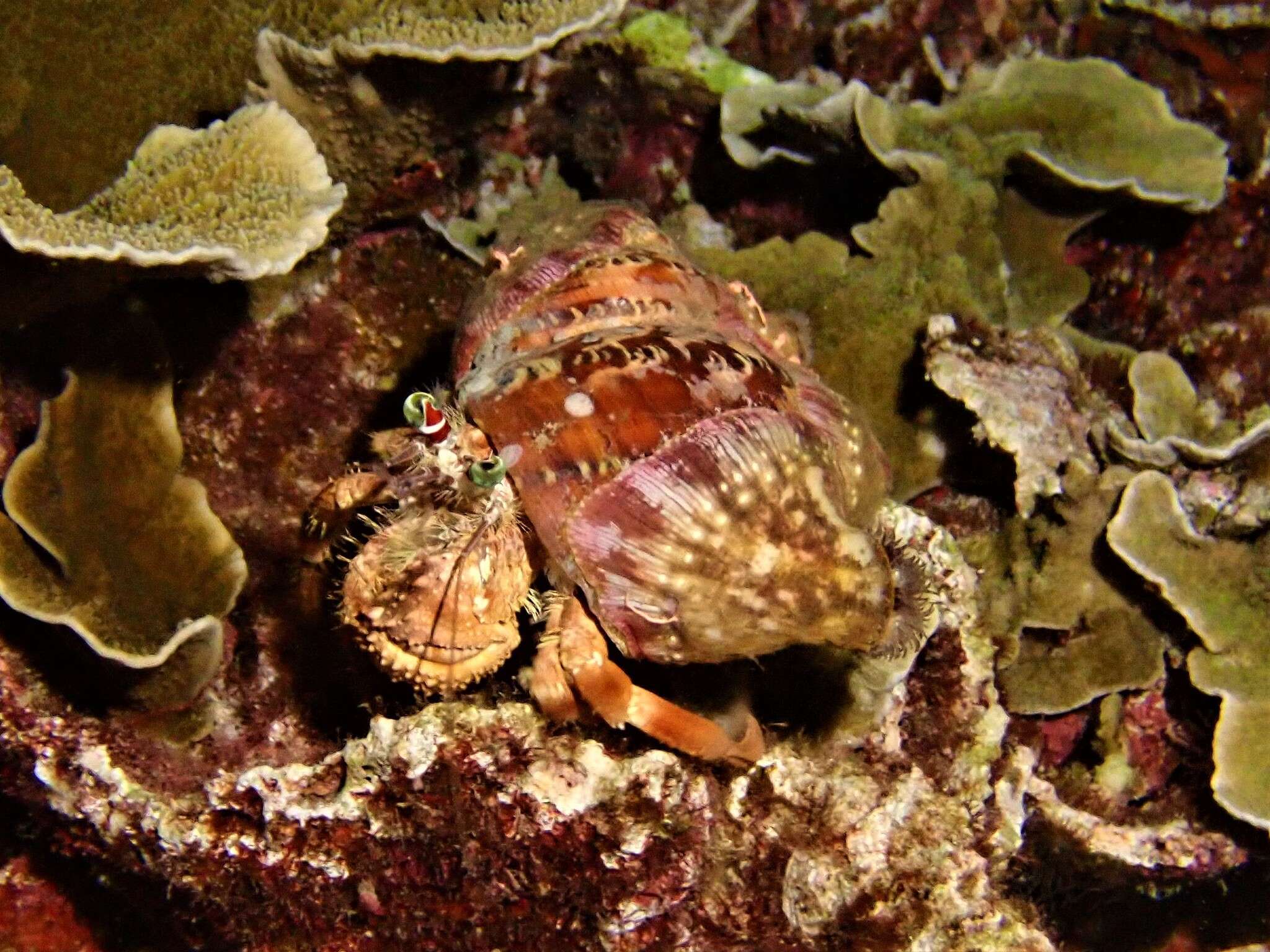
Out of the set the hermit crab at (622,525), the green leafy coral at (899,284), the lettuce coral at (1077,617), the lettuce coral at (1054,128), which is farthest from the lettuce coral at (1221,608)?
the lettuce coral at (1054,128)

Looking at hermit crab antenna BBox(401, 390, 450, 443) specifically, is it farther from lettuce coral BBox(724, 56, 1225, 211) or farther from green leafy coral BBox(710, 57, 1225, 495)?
lettuce coral BBox(724, 56, 1225, 211)

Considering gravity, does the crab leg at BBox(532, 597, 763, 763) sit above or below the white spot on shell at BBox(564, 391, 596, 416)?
below

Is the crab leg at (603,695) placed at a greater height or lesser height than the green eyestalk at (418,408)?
lesser

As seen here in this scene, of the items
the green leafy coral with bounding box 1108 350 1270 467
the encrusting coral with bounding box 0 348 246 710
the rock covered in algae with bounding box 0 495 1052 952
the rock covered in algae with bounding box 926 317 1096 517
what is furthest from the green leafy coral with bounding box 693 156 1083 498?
the encrusting coral with bounding box 0 348 246 710

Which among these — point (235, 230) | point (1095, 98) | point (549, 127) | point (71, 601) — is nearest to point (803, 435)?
point (235, 230)

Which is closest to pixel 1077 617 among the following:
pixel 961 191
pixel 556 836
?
pixel 961 191

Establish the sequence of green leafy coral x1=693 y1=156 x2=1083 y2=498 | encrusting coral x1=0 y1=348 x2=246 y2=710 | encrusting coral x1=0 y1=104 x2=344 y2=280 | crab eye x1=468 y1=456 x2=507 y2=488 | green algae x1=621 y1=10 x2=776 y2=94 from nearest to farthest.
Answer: crab eye x1=468 y1=456 x2=507 y2=488 < encrusting coral x1=0 y1=104 x2=344 y2=280 < encrusting coral x1=0 y1=348 x2=246 y2=710 < green leafy coral x1=693 y1=156 x2=1083 y2=498 < green algae x1=621 y1=10 x2=776 y2=94

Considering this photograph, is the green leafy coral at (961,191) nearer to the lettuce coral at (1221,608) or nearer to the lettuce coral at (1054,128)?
the lettuce coral at (1054,128)
